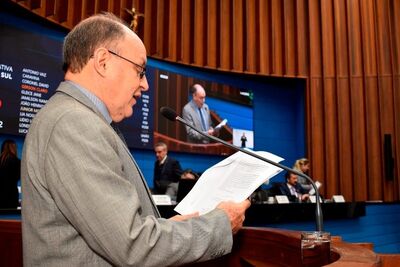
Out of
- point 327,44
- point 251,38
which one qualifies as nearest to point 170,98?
point 251,38

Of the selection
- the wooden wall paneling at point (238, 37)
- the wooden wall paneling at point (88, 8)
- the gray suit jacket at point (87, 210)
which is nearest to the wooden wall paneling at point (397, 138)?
the wooden wall paneling at point (238, 37)

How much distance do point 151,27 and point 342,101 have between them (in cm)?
370

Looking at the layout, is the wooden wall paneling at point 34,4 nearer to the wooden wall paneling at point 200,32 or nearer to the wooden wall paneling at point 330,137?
the wooden wall paneling at point 200,32

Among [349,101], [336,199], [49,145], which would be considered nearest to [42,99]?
[336,199]

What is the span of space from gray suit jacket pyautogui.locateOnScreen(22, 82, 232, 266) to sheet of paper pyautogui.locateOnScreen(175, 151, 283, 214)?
0.20 metres

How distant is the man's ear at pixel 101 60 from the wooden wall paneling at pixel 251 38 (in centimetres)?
644

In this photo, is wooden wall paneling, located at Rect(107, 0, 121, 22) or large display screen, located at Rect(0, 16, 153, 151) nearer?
large display screen, located at Rect(0, 16, 153, 151)

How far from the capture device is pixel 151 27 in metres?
6.44

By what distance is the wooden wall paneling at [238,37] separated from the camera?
734cm

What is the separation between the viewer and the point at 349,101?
7586 mm

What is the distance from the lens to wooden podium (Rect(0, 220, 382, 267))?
108 cm

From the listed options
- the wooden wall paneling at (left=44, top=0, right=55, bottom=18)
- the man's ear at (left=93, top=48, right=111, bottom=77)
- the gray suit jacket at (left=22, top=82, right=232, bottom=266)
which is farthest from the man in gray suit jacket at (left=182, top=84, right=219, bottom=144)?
the gray suit jacket at (left=22, top=82, right=232, bottom=266)

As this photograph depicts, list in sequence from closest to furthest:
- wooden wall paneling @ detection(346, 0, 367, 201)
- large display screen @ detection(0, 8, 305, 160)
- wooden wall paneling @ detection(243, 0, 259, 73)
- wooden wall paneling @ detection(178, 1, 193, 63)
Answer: large display screen @ detection(0, 8, 305, 160)
wooden wall paneling @ detection(178, 1, 193, 63)
wooden wall paneling @ detection(346, 0, 367, 201)
wooden wall paneling @ detection(243, 0, 259, 73)

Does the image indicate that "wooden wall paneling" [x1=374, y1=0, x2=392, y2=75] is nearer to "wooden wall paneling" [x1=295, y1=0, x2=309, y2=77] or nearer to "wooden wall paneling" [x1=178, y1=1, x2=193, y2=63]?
"wooden wall paneling" [x1=295, y1=0, x2=309, y2=77]
